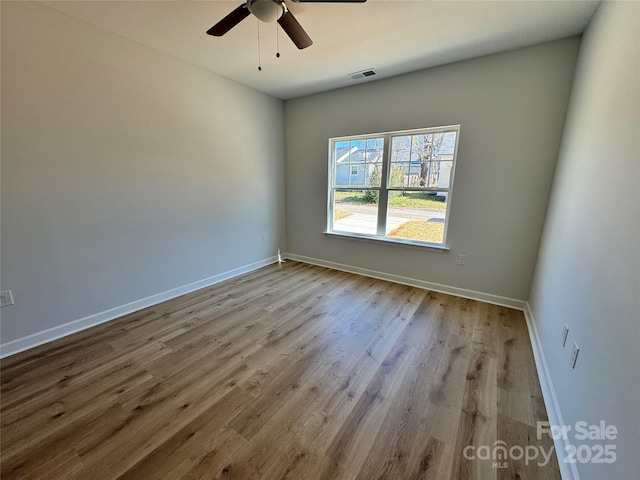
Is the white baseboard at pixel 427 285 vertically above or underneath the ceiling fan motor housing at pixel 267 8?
underneath

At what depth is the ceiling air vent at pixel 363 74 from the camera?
117 inches

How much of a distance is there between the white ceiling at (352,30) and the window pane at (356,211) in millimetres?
1537

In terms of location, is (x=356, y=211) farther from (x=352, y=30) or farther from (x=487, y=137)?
(x=352, y=30)

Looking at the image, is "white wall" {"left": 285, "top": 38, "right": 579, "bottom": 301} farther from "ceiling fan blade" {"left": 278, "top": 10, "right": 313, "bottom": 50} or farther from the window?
"ceiling fan blade" {"left": 278, "top": 10, "right": 313, "bottom": 50}

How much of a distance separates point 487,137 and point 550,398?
2372 mm

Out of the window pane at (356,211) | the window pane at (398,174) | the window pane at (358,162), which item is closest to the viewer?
the window pane at (398,174)

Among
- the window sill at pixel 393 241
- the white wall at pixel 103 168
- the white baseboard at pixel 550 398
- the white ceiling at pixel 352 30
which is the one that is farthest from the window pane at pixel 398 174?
the white wall at pixel 103 168

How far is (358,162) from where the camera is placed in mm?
3658

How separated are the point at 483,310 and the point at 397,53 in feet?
9.27

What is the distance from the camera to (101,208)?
2344mm

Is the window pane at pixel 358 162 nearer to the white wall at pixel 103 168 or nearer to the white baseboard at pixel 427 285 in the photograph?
the white baseboard at pixel 427 285

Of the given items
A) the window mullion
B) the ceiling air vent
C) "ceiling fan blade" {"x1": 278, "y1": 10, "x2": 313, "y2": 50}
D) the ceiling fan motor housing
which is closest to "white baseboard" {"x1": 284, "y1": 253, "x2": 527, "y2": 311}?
the window mullion

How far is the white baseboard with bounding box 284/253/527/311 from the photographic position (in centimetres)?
282

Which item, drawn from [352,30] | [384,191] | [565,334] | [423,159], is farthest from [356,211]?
[565,334]
